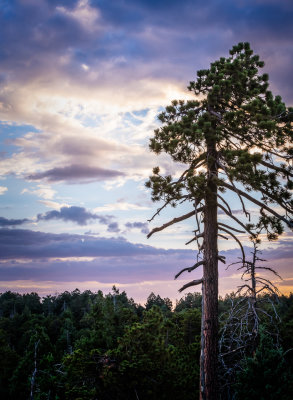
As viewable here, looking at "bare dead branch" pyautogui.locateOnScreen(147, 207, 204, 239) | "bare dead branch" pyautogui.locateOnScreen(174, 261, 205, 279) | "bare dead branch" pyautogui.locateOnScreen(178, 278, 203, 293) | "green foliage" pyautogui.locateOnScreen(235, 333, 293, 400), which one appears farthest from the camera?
"bare dead branch" pyautogui.locateOnScreen(147, 207, 204, 239)

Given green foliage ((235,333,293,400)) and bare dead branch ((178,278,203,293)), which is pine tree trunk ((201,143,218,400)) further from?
green foliage ((235,333,293,400))

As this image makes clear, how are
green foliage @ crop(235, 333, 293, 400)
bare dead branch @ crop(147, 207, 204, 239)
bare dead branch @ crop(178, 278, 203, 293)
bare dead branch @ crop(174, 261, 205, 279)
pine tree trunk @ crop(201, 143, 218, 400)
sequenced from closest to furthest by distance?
green foliage @ crop(235, 333, 293, 400), pine tree trunk @ crop(201, 143, 218, 400), bare dead branch @ crop(174, 261, 205, 279), bare dead branch @ crop(178, 278, 203, 293), bare dead branch @ crop(147, 207, 204, 239)

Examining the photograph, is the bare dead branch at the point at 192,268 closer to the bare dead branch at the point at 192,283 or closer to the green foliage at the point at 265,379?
the bare dead branch at the point at 192,283

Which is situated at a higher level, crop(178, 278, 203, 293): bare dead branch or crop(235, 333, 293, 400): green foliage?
crop(178, 278, 203, 293): bare dead branch

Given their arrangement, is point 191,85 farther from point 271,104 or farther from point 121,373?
point 121,373

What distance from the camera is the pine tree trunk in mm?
10102

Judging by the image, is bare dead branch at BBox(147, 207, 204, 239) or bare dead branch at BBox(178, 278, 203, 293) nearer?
bare dead branch at BBox(178, 278, 203, 293)

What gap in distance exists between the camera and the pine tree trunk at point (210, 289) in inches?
398

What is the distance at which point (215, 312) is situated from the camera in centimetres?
1037

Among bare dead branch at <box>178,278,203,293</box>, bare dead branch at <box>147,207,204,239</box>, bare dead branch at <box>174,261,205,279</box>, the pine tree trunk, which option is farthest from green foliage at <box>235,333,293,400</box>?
bare dead branch at <box>147,207,204,239</box>

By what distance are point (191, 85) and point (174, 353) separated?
38.4ft

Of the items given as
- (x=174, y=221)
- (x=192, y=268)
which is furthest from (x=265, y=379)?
(x=174, y=221)

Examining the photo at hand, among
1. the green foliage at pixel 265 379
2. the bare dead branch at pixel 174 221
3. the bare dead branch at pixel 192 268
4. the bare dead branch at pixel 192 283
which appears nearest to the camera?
the green foliage at pixel 265 379

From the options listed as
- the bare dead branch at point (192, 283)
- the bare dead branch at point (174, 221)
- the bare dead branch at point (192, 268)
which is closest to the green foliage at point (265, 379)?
the bare dead branch at point (192, 283)
